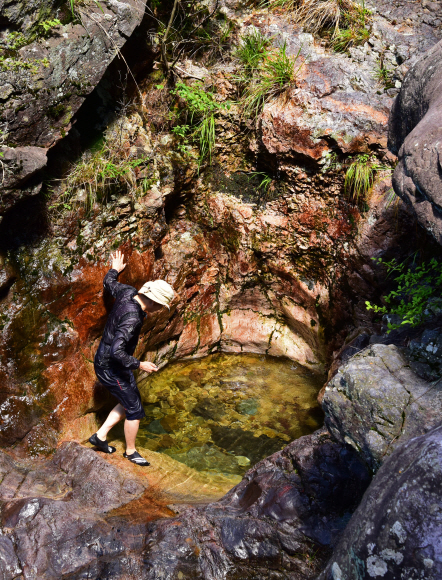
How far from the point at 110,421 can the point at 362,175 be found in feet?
12.1

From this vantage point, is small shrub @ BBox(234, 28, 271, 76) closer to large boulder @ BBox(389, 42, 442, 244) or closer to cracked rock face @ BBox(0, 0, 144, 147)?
cracked rock face @ BBox(0, 0, 144, 147)

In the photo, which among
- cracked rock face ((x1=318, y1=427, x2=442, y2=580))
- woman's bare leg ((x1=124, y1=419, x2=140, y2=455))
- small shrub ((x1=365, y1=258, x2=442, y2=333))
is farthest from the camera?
woman's bare leg ((x1=124, y1=419, x2=140, y2=455))

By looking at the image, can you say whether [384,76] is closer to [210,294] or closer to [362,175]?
[362,175]

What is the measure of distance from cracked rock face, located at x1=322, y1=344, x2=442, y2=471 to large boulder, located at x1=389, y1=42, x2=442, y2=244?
93 centimetres

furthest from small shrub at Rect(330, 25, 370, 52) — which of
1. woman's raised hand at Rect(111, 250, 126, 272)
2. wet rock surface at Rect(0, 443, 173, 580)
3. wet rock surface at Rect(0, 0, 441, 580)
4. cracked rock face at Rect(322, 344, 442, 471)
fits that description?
wet rock surface at Rect(0, 443, 173, 580)

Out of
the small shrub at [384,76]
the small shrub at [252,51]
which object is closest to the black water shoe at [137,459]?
the small shrub at [252,51]

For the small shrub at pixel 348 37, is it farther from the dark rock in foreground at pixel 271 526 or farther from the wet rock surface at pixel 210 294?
the dark rock in foreground at pixel 271 526

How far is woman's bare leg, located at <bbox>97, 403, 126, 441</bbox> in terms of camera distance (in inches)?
170

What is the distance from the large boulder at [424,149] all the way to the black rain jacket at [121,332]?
2.51 metres

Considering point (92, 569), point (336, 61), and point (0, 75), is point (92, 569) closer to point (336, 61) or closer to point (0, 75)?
point (0, 75)

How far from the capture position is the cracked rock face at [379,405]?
8.41 ft

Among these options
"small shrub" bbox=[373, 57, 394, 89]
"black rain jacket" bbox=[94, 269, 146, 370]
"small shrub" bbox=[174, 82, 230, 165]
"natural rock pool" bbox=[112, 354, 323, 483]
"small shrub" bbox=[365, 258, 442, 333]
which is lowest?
"natural rock pool" bbox=[112, 354, 323, 483]

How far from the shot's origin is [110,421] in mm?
4355

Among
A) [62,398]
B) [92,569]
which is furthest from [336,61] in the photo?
[92,569]
